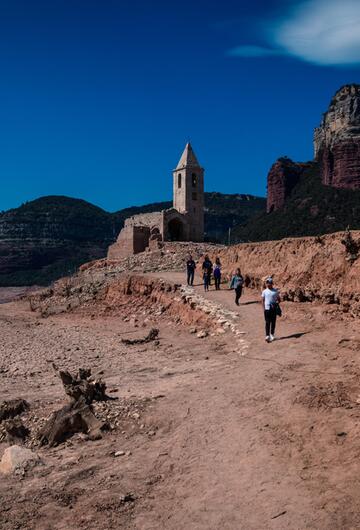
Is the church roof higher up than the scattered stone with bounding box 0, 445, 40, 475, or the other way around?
the church roof

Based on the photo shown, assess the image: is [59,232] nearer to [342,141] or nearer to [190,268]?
[342,141]

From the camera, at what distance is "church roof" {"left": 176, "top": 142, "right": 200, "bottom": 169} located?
4306cm

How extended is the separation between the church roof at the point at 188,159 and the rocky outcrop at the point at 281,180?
49.5 metres

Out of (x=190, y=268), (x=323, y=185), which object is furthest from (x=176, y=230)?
(x=323, y=185)

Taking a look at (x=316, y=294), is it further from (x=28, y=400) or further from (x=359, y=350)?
(x=28, y=400)

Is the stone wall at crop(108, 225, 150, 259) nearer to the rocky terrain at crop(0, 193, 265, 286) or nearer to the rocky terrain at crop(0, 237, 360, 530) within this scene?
the rocky terrain at crop(0, 237, 360, 530)

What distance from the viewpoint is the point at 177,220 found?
41219 mm

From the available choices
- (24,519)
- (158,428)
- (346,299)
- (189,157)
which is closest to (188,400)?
(158,428)

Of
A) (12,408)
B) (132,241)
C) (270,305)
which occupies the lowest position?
(12,408)

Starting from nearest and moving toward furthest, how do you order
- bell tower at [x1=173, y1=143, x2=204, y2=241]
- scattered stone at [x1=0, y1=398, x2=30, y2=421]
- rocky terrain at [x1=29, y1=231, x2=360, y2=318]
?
scattered stone at [x1=0, y1=398, x2=30, y2=421]
rocky terrain at [x1=29, y1=231, x2=360, y2=318]
bell tower at [x1=173, y1=143, x2=204, y2=241]

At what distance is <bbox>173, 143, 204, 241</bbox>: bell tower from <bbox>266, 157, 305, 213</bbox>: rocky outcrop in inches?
1959

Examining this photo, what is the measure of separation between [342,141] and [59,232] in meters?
62.0

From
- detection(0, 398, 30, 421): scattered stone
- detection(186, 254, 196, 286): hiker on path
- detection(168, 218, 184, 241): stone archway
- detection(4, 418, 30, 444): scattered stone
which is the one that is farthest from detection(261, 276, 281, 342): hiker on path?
detection(168, 218, 184, 241): stone archway

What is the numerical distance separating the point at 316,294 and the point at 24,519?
10.7m
